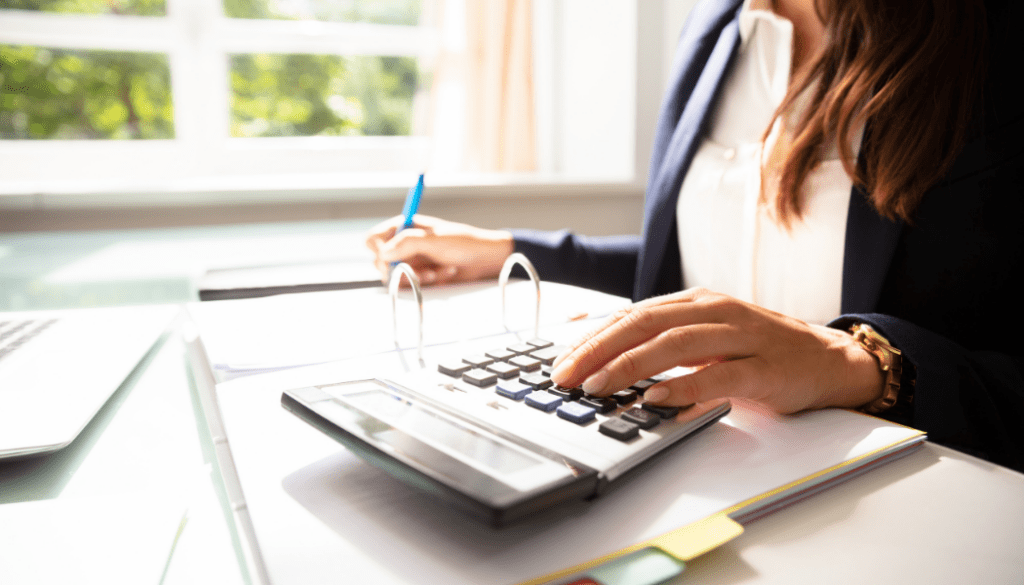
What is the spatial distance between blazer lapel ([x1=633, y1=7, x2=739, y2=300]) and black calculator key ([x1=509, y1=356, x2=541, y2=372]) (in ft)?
1.92

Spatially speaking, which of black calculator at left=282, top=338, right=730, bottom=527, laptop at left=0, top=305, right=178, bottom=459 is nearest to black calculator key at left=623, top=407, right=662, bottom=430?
black calculator at left=282, top=338, right=730, bottom=527

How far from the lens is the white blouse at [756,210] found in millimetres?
767

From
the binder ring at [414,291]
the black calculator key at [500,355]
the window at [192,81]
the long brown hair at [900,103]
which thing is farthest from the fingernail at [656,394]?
the window at [192,81]

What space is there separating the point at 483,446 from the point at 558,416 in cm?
6

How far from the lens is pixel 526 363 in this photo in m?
0.40

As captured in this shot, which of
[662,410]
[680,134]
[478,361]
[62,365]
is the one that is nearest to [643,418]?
[662,410]

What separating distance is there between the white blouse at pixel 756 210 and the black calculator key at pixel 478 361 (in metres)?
0.52

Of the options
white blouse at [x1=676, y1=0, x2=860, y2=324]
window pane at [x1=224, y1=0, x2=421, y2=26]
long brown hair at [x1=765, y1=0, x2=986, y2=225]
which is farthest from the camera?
window pane at [x1=224, y1=0, x2=421, y2=26]

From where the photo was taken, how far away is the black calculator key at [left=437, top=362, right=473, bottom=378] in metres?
0.39

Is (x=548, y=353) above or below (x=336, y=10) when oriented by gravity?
below

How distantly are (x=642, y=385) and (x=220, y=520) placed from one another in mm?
229

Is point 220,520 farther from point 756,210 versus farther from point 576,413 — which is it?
point 756,210

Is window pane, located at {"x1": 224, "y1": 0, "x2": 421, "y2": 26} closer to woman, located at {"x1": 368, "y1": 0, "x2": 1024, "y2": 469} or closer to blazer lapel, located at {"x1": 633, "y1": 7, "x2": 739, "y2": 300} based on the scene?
woman, located at {"x1": 368, "y1": 0, "x2": 1024, "y2": 469}

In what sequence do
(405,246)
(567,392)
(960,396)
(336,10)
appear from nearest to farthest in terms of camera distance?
(567,392)
(960,396)
(405,246)
(336,10)
